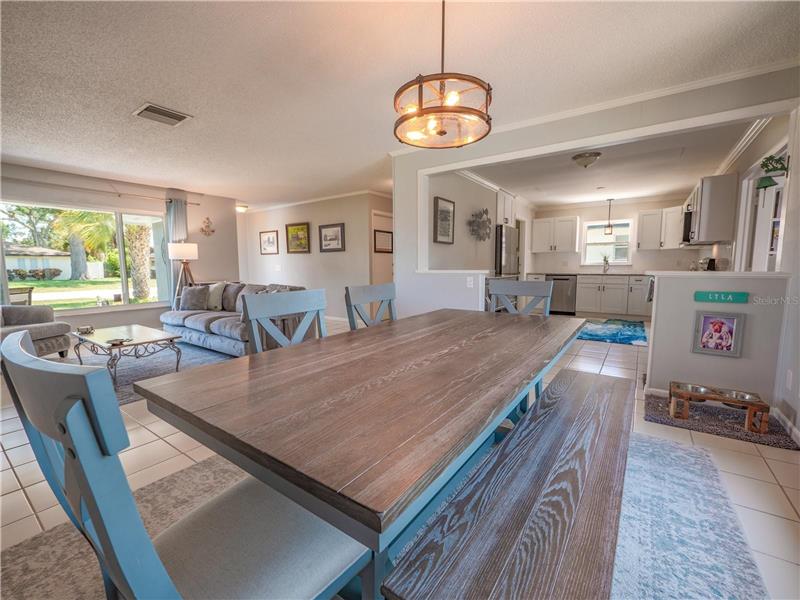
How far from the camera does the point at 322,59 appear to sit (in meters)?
2.14

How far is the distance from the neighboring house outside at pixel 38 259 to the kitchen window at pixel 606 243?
8.76 m

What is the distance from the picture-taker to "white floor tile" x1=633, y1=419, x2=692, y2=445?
2.18 metres

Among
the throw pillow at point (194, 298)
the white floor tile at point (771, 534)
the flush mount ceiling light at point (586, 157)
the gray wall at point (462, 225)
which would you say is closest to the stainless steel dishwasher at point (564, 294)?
the gray wall at point (462, 225)

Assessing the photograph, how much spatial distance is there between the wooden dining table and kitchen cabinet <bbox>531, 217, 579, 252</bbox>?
6.49m

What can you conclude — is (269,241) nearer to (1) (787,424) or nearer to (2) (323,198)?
(2) (323,198)

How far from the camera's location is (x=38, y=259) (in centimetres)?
453

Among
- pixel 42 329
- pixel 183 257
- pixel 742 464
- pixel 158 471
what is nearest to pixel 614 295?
pixel 742 464

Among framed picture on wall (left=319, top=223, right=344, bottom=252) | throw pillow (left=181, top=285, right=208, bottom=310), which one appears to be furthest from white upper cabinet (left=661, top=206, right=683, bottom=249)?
throw pillow (left=181, top=285, right=208, bottom=310)

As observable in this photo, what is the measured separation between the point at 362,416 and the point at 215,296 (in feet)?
16.0

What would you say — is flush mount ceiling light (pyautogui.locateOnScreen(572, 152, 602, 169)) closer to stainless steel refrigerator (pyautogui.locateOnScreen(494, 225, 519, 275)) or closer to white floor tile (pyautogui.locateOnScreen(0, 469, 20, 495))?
stainless steel refrigerator (pyautogui.locateOnScreen(494, 225, 519, 275))

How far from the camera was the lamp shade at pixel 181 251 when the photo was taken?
17.4 ft

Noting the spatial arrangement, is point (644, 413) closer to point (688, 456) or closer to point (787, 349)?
point (688, 456)

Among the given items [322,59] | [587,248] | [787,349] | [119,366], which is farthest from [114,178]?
[587,248]

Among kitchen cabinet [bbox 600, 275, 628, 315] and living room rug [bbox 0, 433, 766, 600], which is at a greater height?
kitchen cabinet [bbox 600, 275, 628, 315]
